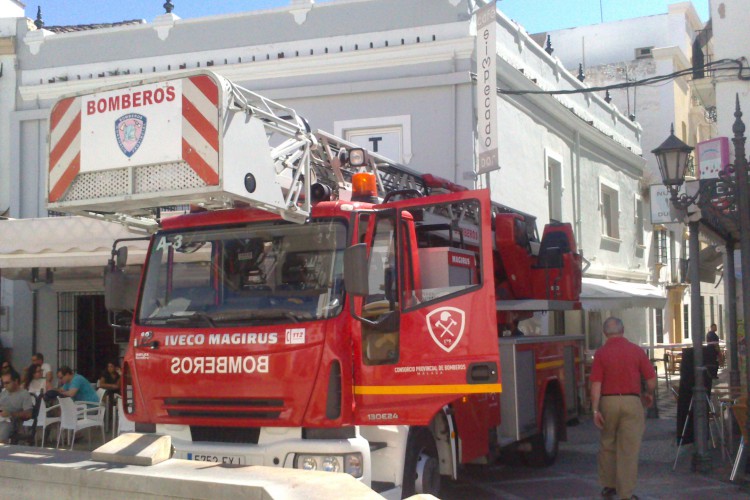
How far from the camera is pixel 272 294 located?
6.59 metres

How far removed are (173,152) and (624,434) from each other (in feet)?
15.3

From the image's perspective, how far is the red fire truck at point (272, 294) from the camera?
6.12m

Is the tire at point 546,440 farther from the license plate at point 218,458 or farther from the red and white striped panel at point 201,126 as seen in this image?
the red and white striped panel at point 201,126

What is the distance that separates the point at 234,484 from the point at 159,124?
8.80 ft

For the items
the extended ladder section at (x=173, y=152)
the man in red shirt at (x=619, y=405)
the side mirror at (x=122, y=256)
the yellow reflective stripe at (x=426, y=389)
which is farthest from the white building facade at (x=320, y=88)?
the yellow reflective stripe at (x=426, y=389)

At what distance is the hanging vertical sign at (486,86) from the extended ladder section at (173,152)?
20.9 ft

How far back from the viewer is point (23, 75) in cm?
1642

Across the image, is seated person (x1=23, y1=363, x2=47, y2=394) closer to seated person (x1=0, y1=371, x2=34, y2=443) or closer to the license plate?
seated person (x1=0, y1=371, x2=34, y2=443)

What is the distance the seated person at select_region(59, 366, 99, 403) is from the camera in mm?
12311

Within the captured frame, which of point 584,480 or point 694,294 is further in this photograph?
point 694,294

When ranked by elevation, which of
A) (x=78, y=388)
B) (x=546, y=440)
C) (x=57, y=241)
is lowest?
(x=546, y=440)

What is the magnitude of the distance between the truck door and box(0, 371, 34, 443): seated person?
7.09 m

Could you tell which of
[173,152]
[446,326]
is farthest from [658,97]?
[173,152]

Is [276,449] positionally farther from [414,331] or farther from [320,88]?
[320,88]
